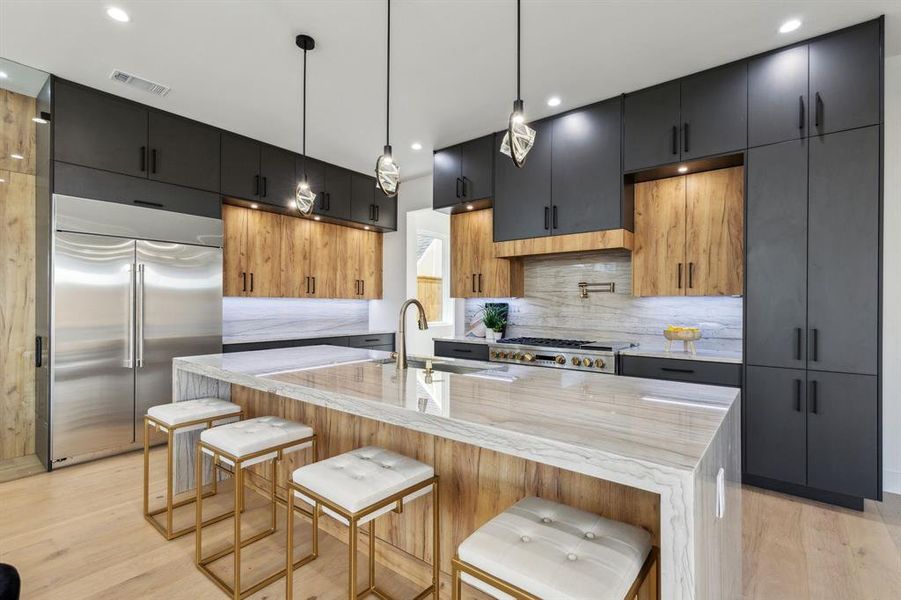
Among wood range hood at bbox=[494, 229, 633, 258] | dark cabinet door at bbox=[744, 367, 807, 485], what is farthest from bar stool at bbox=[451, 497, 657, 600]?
wood range hood at bbox=[494, 229, 633, 258]

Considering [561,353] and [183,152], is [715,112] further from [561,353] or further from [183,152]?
[183,152]

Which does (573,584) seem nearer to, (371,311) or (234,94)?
(234,94)

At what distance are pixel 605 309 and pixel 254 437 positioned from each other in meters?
3.08

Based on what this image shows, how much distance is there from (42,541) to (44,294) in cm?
183

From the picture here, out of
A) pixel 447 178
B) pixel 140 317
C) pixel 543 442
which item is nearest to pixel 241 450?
pixel 543 442

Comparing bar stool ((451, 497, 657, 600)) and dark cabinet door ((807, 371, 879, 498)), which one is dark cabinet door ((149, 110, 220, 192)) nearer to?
bar stool ((451, 497, 657, 600))

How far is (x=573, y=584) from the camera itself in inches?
37.3

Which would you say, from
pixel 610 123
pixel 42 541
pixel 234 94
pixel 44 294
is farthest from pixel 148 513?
pixel 610 123

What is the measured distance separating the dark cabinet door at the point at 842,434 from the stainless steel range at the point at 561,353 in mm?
1186

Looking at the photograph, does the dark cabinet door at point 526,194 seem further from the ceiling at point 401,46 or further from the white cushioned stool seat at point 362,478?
the white cushioned stool seat at point 362,478

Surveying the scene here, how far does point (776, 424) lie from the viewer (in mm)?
2758

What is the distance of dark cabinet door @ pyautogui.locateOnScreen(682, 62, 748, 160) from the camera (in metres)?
2.90

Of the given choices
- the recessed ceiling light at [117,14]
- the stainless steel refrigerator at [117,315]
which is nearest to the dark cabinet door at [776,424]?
the stainless steel refrigerator at [117,315]

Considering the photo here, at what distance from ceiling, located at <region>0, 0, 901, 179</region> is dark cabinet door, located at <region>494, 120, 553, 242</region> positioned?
363 mm
